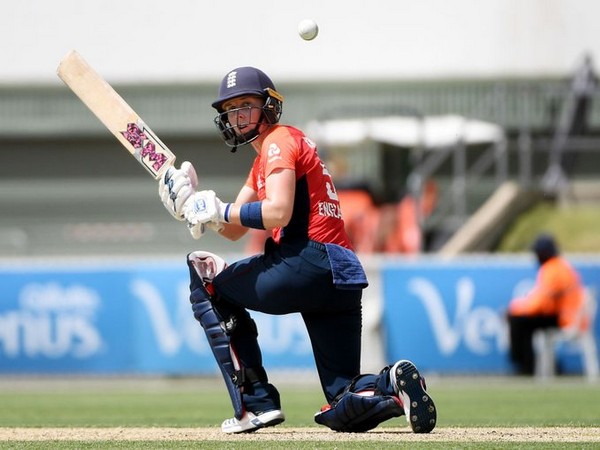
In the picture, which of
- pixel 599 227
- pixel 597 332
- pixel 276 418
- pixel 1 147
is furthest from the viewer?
pixel 1 147

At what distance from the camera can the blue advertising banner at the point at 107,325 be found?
1625 cm

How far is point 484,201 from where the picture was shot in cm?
2088

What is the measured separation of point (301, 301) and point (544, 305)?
905cm

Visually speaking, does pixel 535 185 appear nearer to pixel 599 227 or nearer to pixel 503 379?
pixel 599 227

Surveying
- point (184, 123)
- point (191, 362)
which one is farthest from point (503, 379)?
point (184, 123)

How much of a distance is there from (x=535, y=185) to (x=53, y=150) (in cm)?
863

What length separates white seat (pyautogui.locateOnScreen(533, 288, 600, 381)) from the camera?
1585 cm

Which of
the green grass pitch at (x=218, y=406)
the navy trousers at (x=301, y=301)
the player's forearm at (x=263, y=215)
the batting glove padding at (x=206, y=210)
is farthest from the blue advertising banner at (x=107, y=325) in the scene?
the player's forearm at (x=263, y=215)

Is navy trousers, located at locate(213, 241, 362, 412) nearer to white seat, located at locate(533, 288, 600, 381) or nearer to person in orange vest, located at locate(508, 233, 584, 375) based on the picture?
person in orange vest, located at locate(508, 233, 584, 375)

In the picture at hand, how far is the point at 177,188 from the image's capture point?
7.18 meters

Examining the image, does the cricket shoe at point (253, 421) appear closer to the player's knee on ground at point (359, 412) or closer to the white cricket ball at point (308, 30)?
the player's knee on ground at point (359, 412)

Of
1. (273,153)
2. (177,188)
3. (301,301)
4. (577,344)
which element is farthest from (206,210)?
(577,344)

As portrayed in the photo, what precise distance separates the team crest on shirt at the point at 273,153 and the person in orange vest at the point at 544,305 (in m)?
9.02

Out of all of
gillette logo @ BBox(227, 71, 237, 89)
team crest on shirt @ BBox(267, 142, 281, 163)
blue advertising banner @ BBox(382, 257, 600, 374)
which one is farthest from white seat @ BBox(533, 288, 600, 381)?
team crest on shirt @ BBox(267, 142, 281, 163)
